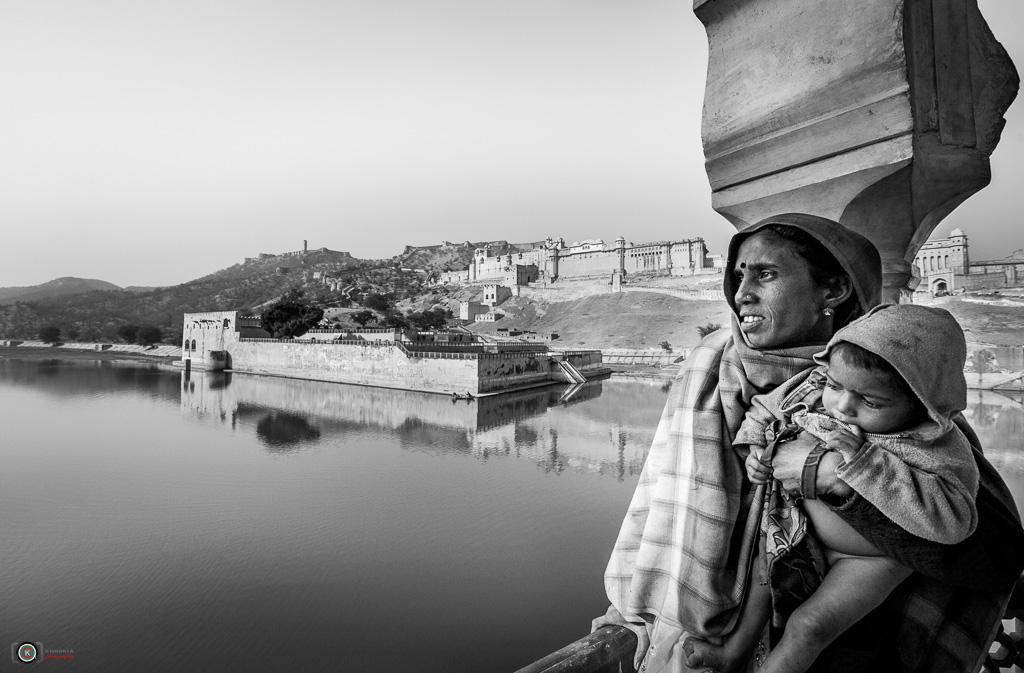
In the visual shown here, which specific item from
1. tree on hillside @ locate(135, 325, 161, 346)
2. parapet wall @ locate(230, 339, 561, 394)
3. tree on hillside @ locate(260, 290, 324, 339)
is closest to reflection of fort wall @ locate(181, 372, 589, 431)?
parapet wall @ locate(230, 339, 561, 394)

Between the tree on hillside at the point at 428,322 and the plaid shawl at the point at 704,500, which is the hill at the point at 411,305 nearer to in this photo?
the tree on hillside at the point at 428,322

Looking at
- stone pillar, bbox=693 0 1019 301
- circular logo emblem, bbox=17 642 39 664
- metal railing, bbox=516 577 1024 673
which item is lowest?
circular logo emblem, bbox=17 642 39 664

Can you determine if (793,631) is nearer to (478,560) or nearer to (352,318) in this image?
(478,560)

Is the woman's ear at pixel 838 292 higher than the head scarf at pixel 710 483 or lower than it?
higher

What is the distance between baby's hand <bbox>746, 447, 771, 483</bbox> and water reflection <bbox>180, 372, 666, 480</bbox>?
1188 cm

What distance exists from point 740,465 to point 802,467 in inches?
7.6

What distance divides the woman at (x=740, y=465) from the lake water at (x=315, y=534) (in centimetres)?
538

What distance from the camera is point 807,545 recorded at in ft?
2.79

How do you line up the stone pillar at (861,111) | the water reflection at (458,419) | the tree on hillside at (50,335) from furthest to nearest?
1. the tree on hillside at (50,335)
2. the water reflection at (458,419)
3. the stone pillar at (861,111)

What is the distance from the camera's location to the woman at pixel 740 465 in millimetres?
856

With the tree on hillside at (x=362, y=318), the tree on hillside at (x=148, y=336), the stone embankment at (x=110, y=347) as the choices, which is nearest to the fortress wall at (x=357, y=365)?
the tree on hillside at (x=362, y=318)

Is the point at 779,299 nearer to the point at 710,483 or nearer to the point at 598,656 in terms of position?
the point at 710,483

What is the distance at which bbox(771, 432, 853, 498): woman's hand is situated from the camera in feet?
2.55

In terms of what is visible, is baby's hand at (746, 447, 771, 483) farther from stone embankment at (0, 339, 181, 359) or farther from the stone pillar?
stone embankment at (0, 339, 181, 359)
